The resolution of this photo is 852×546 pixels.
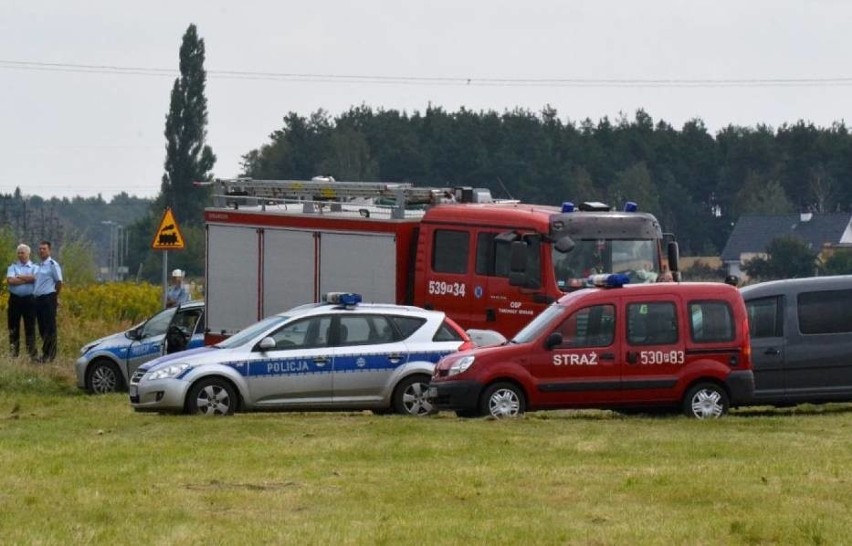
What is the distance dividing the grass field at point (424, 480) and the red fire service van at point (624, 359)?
32 cm

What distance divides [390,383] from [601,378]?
2.45m

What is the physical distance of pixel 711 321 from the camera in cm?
2038

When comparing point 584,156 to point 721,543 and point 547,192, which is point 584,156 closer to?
point 547,192

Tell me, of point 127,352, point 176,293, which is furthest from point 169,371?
point 176,293

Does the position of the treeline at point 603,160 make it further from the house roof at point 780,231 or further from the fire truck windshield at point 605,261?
the fire truck windshield at point 605,261

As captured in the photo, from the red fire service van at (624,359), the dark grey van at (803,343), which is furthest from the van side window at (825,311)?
the red fire service van at (624,359)

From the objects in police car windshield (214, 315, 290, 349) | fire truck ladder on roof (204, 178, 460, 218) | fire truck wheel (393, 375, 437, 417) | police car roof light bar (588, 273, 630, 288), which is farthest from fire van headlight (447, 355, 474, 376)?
fire truck ladder on roof (204, 178, 460, 218)

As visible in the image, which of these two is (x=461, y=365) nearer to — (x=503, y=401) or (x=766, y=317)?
(x=503, y=401)

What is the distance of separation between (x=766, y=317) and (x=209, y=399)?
6.47 metres

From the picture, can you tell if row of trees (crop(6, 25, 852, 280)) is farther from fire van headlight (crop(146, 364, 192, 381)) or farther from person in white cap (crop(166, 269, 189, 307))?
fire van headlight (crop(146, 364, 192, 381))

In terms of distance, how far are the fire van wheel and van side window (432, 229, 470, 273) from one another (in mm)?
4225

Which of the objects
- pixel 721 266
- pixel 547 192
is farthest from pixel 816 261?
Answer: pixel 547 192

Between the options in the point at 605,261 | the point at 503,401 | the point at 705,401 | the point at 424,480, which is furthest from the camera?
the point at 605,261

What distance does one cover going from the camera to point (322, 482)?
1447 cm
